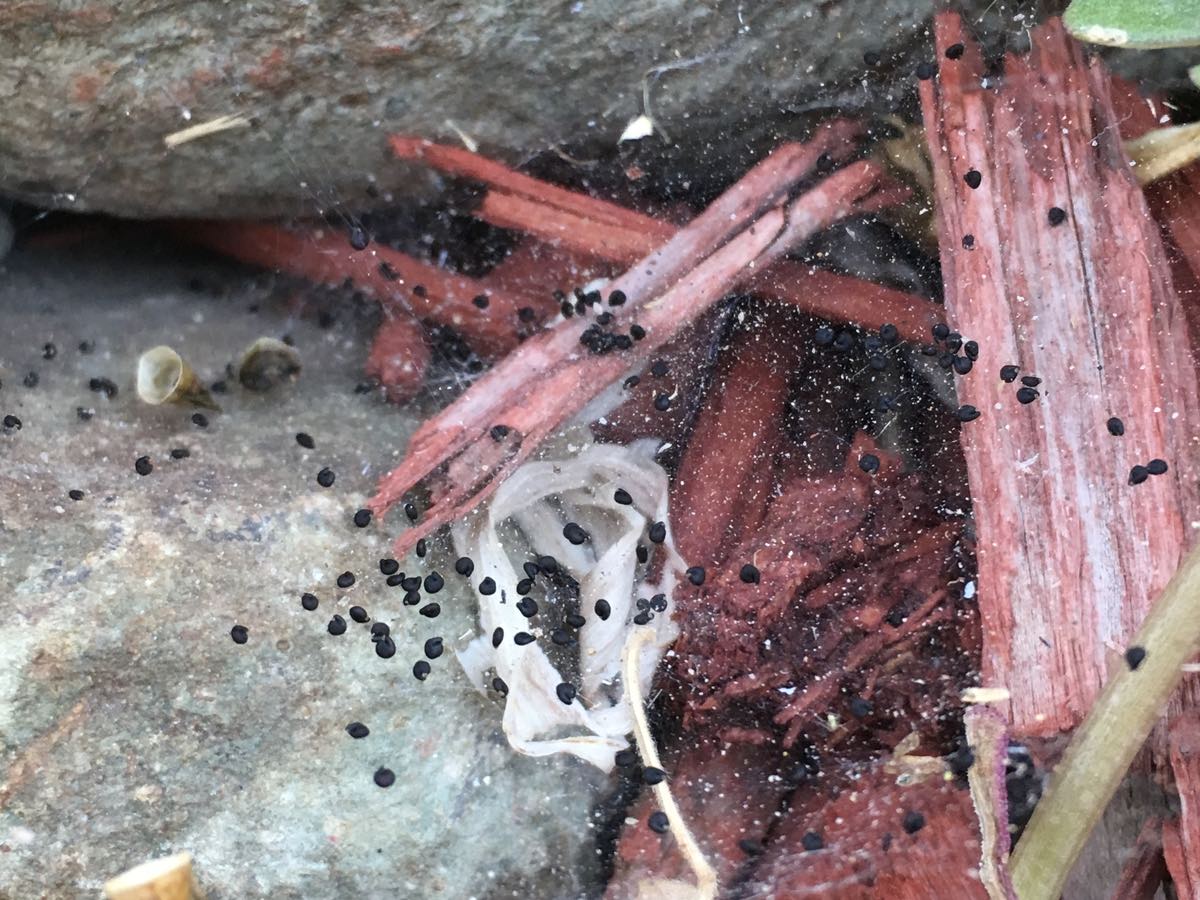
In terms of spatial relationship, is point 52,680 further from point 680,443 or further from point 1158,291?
point 1158,291

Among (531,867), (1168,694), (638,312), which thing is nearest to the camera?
(1168,694)

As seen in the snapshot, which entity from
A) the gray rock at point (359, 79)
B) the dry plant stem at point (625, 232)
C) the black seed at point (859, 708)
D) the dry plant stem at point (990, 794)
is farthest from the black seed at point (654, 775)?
the gray rock at point (359, 79)

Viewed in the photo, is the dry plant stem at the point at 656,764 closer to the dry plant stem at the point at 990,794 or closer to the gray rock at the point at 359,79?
the dry plant stem at the point at 990,794

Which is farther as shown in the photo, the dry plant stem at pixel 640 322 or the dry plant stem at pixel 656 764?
the dry plant stem at pixel 640 322

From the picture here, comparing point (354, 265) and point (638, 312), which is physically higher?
point (638, 312)

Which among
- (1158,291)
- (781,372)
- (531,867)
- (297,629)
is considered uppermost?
(1158,291)

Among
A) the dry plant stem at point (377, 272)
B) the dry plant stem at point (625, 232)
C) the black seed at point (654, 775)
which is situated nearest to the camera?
the black seed at point (654, 775)

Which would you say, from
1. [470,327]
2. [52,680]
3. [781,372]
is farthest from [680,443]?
[52,680]

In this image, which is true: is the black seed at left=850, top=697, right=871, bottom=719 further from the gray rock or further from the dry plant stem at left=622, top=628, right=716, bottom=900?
the gray rock
